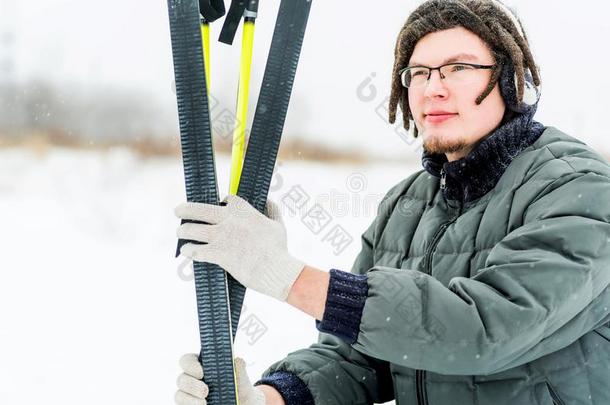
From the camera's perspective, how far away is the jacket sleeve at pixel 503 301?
1033 millimetres

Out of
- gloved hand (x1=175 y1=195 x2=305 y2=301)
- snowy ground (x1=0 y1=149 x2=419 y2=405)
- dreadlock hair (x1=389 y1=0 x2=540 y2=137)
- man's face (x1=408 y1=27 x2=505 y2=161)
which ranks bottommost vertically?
snowy ground (x1=0 y1=149 x2=419 y2=405)

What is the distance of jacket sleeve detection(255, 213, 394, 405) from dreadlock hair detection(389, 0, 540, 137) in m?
0.66

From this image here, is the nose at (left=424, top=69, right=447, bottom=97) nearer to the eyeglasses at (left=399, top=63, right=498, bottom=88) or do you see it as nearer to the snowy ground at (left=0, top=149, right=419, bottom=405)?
the eyeglasses at (left=399, top=63, right=498, bottom=88)

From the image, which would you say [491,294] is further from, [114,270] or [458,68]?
[114,270]

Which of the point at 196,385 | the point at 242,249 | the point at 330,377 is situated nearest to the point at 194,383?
the point at 196,385

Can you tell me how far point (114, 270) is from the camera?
4.31 meters

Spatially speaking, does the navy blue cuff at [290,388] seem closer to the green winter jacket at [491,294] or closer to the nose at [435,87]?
the green winter jacket at [491,294]

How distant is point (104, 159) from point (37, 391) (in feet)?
9.28

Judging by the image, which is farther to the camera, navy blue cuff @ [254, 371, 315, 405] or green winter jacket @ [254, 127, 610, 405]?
navy blue cuff @ [254, 371, 315, 405]

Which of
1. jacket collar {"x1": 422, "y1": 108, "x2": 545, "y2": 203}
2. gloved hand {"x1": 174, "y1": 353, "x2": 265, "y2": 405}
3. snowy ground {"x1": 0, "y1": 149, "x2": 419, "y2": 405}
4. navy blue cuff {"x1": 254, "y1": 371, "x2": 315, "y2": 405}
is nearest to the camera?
gloved hand {"x1": 174, "y1": 353, "x2": 265, "y2": 405}

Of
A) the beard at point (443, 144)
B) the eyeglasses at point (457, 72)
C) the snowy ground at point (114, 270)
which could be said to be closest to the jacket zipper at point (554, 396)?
the beard at point (443, 144)

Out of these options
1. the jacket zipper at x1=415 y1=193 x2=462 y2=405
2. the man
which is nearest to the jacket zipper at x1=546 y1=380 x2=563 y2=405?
the man

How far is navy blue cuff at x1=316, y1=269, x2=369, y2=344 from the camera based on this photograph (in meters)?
1.05

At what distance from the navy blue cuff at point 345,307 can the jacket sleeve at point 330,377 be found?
0.46 metres
